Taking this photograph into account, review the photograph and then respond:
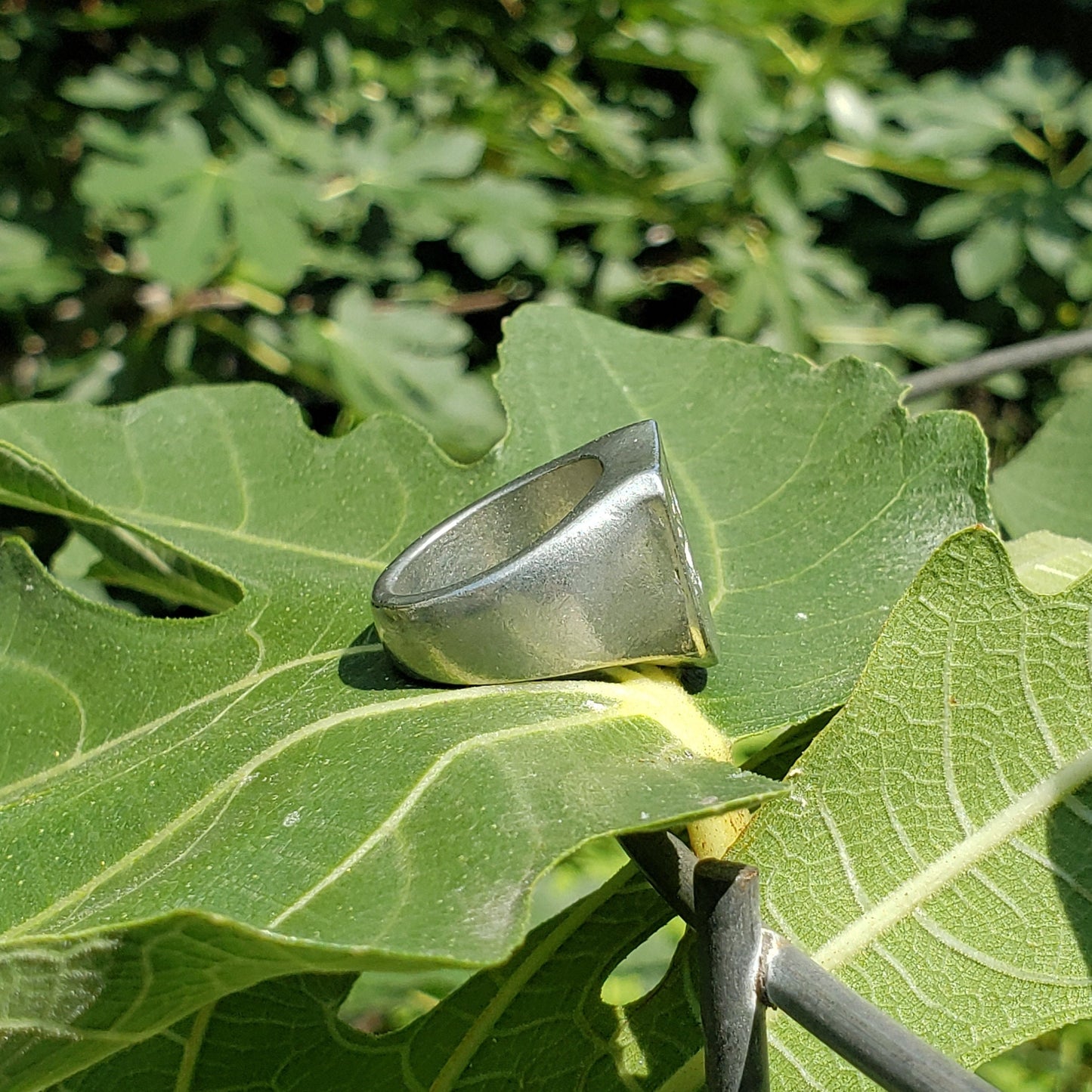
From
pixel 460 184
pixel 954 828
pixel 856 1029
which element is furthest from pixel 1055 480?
pixel 460 184

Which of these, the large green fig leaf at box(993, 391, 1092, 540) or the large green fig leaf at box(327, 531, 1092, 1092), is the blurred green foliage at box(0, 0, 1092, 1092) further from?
the large green fig leaf at box(327, 531, 1092, 1092)

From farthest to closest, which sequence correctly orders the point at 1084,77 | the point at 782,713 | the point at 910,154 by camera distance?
1. the point at 1084,77
2. the point at 910,154
3. the point at 782,713

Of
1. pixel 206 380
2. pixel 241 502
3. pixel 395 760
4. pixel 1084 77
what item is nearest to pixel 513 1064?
pixel 395 760

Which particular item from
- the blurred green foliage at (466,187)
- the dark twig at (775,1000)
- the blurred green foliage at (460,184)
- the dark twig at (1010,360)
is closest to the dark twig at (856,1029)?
the dark twig at (775,1000)

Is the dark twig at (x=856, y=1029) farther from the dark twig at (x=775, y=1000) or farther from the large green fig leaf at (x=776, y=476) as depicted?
the large green fig leaf at (x=776, y=476)

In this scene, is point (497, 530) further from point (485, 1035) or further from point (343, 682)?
point (485, 1035)

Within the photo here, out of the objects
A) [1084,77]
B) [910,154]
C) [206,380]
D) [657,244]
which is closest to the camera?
[206,380]

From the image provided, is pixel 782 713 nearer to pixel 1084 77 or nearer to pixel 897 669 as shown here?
pixel 897 669
